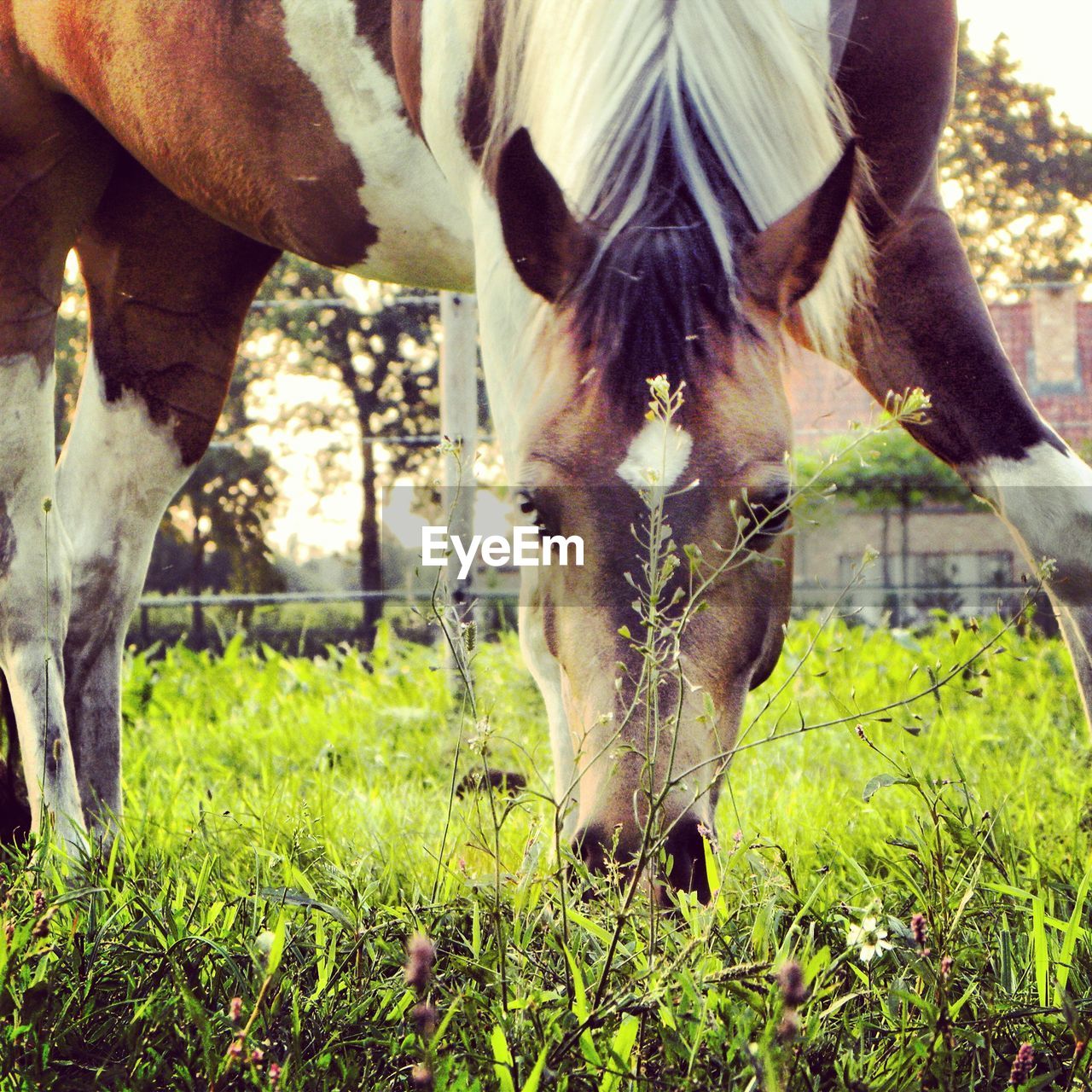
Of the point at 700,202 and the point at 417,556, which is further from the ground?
the point at 700,202

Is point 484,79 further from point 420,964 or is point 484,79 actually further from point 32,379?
point 420,964

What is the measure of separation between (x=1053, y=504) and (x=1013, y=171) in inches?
204

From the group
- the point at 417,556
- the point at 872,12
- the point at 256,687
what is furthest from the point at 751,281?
the point at 417,556

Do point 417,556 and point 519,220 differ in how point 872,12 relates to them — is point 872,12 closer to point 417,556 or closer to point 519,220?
point 519,220

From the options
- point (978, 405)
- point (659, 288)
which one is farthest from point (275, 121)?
point (978, 405)

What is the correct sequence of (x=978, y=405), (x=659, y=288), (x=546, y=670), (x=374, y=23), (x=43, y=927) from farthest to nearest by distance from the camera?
1. (x=374, y=23)
2. (x=978, y=405)
3. (x=546, y=670)
4. (x=659, y=288)
5. (x=43, y=927)

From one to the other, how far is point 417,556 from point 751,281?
3.84 m

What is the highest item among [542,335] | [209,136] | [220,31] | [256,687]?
[220,31]

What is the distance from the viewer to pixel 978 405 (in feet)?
5.81

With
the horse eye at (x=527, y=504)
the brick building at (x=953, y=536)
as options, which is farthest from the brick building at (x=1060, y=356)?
the horse eye at (x=527, y=504)

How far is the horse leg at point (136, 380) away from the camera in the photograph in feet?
8.23

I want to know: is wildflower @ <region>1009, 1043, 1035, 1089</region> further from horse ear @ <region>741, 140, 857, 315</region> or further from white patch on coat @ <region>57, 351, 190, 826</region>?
white patch on coat @ <region>57, 351, 190, 826</region>

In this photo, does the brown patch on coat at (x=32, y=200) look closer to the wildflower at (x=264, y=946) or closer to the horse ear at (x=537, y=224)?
the horse ear at (x=537, y=224)

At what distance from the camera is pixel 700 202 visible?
145 centimetres
